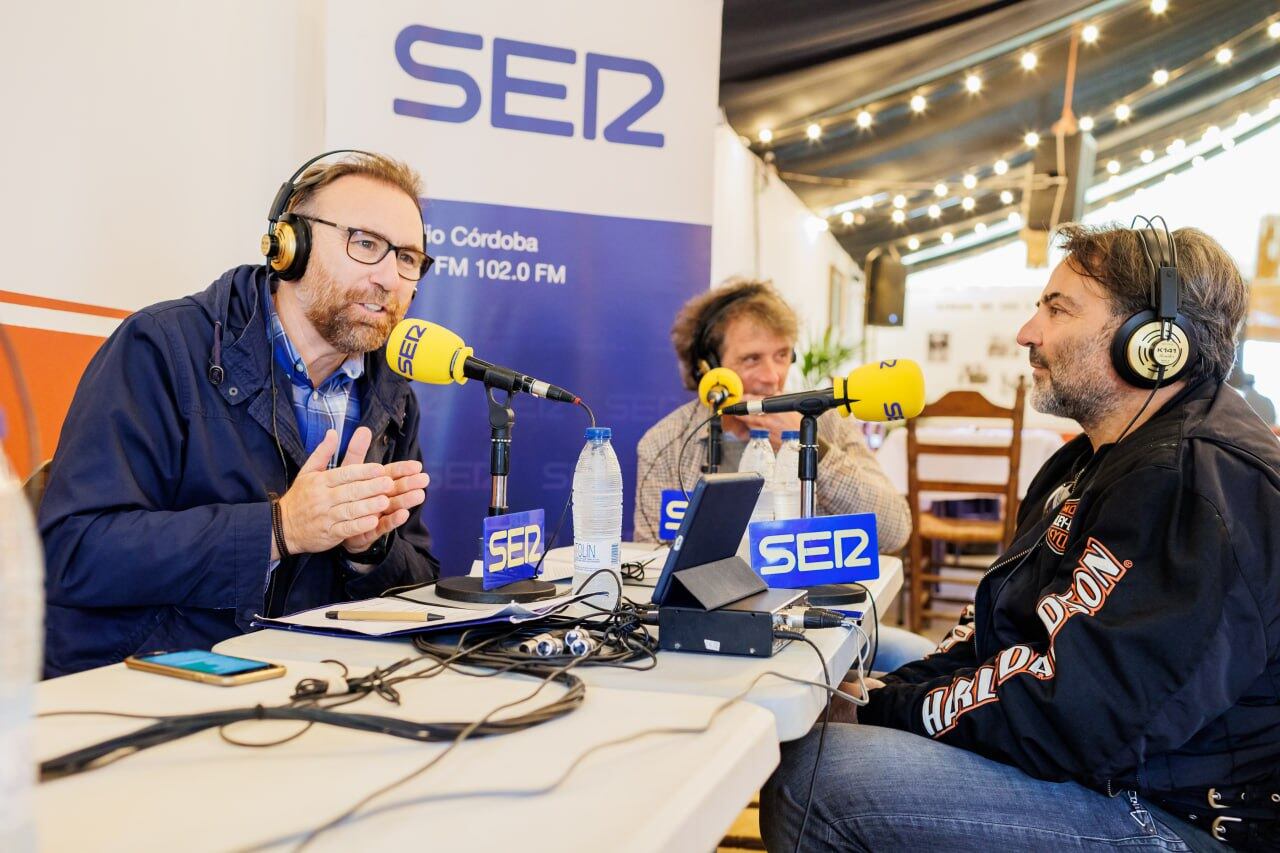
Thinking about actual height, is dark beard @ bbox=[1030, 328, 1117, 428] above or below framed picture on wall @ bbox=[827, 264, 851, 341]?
below

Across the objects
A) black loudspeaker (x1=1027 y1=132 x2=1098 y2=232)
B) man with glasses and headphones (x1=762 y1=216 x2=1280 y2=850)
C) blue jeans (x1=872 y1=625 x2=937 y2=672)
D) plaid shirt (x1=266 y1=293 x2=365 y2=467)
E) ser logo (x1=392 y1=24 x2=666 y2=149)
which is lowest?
blue jeans (x1=872 y1=625 x2=937 y2=672)

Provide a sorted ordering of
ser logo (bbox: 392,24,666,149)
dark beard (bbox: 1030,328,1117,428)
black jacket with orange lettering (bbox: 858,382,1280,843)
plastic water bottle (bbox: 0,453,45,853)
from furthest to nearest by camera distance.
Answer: ser logo (bbox: 392,24,666,149) < dark beard (bbox: 1030,328,1117,428) < black jacket with orange lettering (bbox: 858,382,1280,843) < plastic water bottle (bbox: 0,453,45,853)

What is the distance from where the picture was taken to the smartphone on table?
3.17ft

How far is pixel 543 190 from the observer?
2881mm

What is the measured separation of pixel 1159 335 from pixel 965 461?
3.26m

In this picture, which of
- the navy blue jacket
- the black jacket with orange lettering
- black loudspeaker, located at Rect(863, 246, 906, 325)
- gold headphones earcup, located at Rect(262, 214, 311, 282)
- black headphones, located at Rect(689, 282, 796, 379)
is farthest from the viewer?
black loudspeaker, located at Rect(863, 246, 906, 325)

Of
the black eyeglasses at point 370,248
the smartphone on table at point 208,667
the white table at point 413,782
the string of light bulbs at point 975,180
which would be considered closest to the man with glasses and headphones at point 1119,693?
the white table at point 413,782

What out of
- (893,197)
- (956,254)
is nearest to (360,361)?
(893,197)

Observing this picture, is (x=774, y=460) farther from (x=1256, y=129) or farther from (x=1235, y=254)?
(x=1256, y=129)

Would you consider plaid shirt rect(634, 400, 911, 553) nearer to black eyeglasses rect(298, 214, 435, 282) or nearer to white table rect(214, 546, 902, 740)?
black eyeglasses rect(298, 214, 435, 282)

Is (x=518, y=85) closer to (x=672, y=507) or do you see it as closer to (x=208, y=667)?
(x=672, y=507)

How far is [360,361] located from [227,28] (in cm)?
130

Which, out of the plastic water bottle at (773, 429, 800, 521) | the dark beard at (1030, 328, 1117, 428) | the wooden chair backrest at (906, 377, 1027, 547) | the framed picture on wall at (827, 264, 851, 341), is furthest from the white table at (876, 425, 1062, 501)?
the framed picture on wall at (827, 264, 851, 341)

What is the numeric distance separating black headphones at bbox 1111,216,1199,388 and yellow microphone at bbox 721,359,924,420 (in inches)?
12.1
